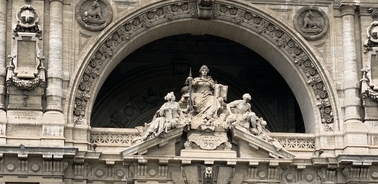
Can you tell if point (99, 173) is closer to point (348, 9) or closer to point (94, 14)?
point (94, 14)

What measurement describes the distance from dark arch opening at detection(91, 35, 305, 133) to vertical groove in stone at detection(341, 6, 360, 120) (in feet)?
13.4

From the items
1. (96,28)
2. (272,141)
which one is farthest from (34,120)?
(272,141)

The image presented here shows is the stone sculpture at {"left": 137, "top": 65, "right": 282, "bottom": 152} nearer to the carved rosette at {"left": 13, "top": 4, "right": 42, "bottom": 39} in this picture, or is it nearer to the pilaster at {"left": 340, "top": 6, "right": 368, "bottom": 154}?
the pilaster at {"left": 340, "top": 6, "right": 368, "bottom": 154}

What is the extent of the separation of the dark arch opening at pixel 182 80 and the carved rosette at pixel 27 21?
5.17 m

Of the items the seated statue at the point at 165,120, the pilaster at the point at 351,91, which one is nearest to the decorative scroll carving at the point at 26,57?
the seated statue at the point at 165,120

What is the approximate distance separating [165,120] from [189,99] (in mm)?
937

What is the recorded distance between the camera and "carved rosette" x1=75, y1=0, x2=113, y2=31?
2648 cm

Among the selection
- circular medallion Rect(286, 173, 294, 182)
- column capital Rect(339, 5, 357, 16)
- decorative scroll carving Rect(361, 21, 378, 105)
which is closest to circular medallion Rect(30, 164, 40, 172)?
circular medallion Rect(286, 173, 294, 182)

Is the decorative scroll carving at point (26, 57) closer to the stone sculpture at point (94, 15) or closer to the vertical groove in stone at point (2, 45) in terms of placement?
the vertical groove in stone at point (2, 45)

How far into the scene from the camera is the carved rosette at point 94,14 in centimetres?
2648

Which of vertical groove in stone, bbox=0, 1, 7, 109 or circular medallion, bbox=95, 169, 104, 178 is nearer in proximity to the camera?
vertical groove in stone, bbox=0, 1, 7, 109

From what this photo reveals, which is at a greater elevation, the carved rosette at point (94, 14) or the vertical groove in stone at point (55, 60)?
the carved rosette at point (94, 14)

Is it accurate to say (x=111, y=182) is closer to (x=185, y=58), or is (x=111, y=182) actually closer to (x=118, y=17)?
(x=118, y=17)

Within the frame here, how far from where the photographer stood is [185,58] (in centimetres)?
3111
